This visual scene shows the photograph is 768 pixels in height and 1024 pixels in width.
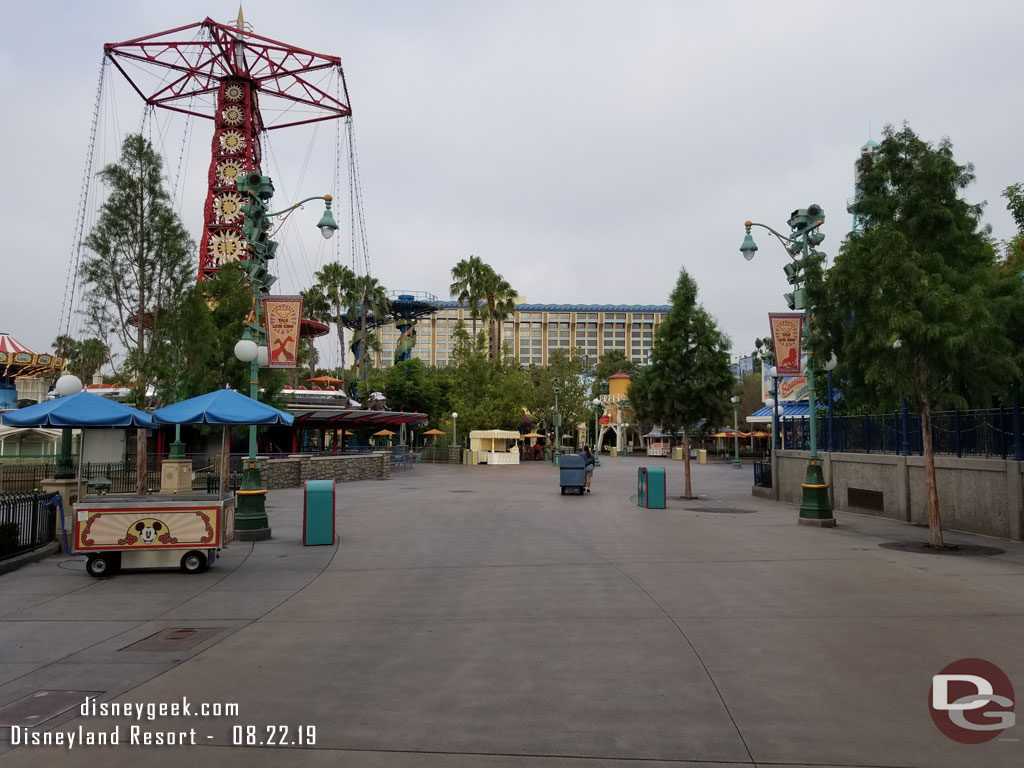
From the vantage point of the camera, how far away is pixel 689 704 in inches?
211

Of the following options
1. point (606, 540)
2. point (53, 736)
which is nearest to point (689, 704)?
point (53, 736)

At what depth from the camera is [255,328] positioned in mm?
16141

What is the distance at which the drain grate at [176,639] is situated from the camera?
7051 mm

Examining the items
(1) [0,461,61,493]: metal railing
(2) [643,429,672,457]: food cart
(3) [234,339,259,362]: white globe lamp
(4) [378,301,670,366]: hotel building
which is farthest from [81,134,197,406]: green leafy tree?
(4) [378,301,670,366]: hotel building

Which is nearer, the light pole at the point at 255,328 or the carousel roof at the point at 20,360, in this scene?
the light pole at the point at 255,328

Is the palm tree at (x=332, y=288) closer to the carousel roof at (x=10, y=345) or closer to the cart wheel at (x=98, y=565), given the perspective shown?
the carousel roof at (x=10, y=345)

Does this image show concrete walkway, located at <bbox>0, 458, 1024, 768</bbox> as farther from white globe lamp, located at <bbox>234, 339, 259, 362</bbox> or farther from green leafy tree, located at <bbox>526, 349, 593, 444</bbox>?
green leafy tree, located at <bbox>526, 349, 593, 444</bbox>

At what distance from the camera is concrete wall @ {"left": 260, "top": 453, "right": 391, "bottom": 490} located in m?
29.5

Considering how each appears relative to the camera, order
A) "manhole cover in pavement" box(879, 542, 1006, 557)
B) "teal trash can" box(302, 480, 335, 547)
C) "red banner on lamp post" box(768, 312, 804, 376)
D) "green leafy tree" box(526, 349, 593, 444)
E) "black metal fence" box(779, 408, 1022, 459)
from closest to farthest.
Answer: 1. "manhole cover in pavement" box(879, 542, 1006, 557)
2. "teal trash can" box(302, 480, 335, 547)
3. "black metal fence" box(779, 408, 1022, 459)
4. "red banner on lamp post" box(768, 312, 804, 376)
5. "green leafy tree" box(526, 349, 593, 444)

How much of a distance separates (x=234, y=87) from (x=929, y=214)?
161 feet

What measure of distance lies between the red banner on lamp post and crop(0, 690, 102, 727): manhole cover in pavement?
606 inches

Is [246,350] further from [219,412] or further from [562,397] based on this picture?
[562,397]

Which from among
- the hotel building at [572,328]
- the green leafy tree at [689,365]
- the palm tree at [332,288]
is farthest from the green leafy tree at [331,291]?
the hotel building at [572,328]

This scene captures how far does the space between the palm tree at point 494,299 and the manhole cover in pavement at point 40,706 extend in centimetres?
5965
